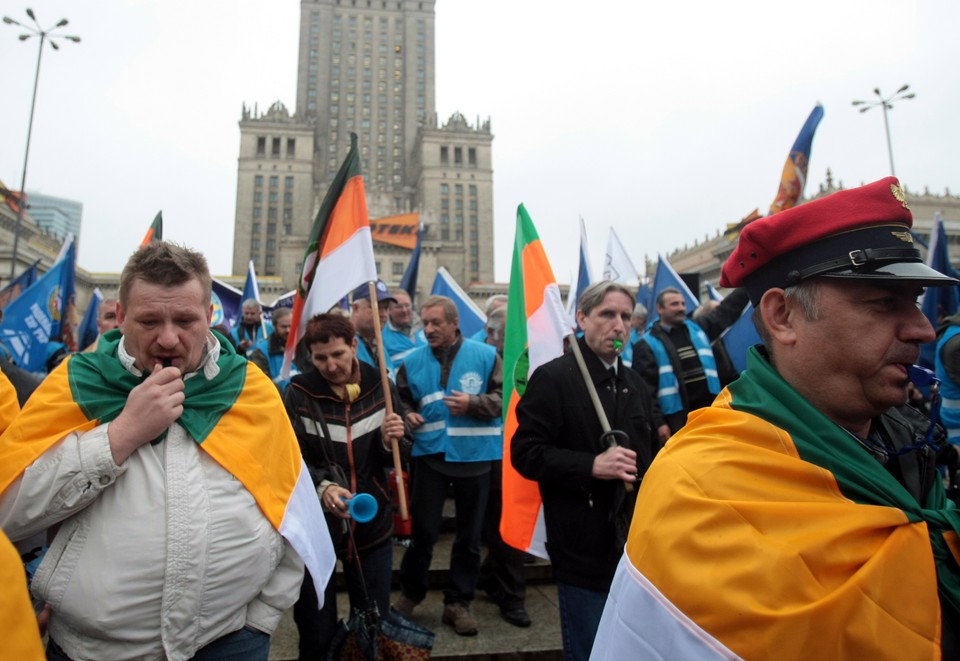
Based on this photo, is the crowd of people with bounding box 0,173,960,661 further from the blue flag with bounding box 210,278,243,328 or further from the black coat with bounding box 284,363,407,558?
the blue flag with bounding box 210,278,243,328

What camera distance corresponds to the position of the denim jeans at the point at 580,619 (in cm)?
245

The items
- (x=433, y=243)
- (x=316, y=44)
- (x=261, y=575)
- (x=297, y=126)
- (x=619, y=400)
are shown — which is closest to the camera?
(x=261, y=575)

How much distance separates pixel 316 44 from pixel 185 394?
100 m

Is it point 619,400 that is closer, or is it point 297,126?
point 619,400

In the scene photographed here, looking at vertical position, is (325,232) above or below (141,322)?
above

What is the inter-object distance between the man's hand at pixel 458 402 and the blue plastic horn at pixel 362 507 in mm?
1585

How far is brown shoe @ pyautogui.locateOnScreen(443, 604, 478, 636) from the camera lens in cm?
389

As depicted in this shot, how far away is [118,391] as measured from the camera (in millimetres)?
1939

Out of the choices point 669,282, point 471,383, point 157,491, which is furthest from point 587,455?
point 669,282

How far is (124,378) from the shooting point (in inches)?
76.6

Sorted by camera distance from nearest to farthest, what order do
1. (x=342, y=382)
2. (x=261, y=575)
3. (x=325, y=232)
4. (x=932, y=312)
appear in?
(x=261, y=575) < (x=342, y=382) < (x=325, y=232) < (x=932, y=312)

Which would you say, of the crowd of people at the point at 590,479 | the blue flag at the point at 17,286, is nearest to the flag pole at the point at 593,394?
the crowd of people at the point at 590,479

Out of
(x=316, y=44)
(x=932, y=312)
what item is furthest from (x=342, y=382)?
(x=316, y=44)

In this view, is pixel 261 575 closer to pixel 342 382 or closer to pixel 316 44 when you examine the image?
pixel 342 382
